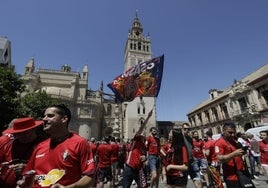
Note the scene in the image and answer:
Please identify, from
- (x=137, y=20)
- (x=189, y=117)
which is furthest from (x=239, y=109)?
(x=137, y=20)

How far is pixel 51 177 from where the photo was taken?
209 cm

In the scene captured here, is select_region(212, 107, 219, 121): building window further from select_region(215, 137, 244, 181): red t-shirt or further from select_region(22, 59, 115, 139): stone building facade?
select_region(215, 137, 244, 181): red t-shirt

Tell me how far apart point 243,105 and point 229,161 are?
34.1 metres

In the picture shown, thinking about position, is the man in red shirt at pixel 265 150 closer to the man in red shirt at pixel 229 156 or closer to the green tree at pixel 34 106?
the man in red shirt at pixel 229 156

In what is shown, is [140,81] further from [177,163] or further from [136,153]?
[177,163]

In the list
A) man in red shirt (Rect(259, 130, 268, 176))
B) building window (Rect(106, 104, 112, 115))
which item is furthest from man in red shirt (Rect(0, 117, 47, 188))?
building window (Rect(106, 104, 112, 115))

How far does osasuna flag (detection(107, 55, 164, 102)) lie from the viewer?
8.69 metres

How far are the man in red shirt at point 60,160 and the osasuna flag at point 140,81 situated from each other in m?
6.16

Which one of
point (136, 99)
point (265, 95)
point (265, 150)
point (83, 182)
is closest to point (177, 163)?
point (83, 182)

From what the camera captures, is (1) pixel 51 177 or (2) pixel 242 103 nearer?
(1) pixel 51 177

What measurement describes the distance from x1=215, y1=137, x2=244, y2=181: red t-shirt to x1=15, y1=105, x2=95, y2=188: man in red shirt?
106 inches

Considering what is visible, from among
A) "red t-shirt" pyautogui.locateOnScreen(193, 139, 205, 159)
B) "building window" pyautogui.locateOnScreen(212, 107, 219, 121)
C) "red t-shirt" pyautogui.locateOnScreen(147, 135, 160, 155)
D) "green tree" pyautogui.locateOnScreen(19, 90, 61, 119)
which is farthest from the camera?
"building window" pyautogui.locateOnScreen(212, 107, 219, 121)

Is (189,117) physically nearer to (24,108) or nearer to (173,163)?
(24,108)

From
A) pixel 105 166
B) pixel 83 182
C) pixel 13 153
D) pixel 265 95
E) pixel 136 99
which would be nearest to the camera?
pixel 83 182
